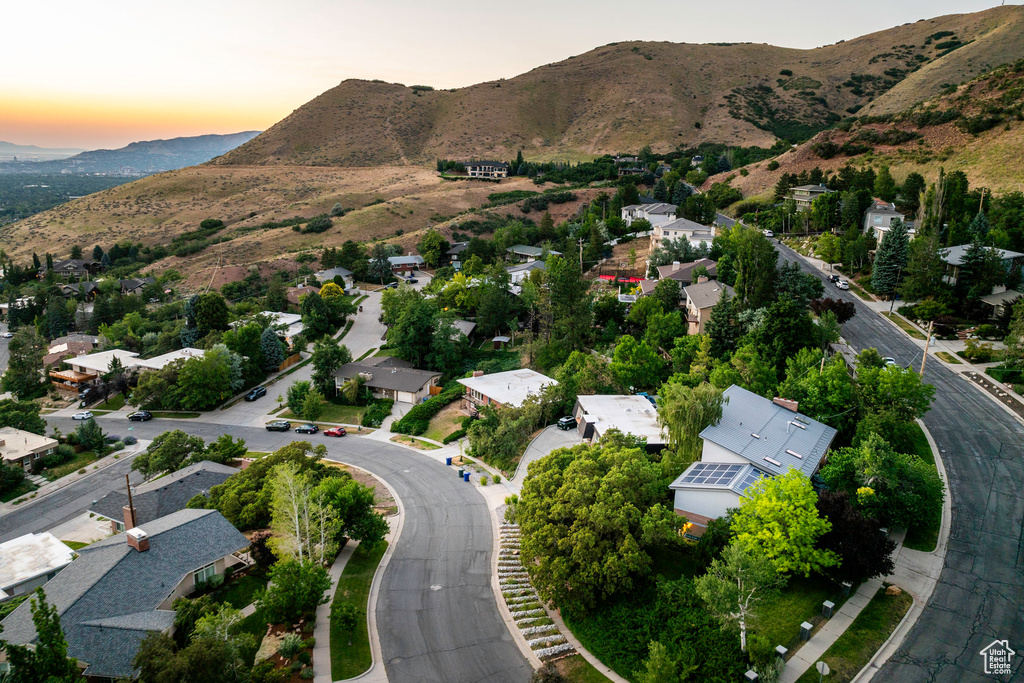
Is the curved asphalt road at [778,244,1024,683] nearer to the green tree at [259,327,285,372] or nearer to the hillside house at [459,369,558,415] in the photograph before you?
the hillside house at [459,369,558,415]

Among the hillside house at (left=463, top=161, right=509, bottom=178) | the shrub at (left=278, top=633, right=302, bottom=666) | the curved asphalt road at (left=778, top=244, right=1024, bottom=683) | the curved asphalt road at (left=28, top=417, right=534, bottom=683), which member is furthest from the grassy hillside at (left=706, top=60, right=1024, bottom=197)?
the shrub at (left=278, top=633, right=302, bottom=666)

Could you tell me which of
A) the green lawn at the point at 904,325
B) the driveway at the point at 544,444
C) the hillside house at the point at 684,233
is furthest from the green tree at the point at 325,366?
the green lawn at the point at 904,325

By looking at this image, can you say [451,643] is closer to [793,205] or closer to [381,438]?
[381,438]

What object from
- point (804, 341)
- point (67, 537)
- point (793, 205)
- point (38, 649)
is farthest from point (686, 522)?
point (793, 205)

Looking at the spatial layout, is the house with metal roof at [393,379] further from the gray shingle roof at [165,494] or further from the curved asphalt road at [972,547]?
the curved asphalt road at [972,547]

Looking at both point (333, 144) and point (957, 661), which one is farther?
point (333, 144)
